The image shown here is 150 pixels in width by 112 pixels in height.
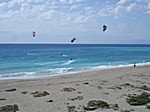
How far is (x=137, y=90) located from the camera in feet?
54.5

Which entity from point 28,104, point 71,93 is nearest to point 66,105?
point 28,104

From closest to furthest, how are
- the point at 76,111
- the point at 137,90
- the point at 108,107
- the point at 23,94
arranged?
1. the point at 76,111
2. the point at 108,107
3. the point at 23,94
4. the point at 137,90

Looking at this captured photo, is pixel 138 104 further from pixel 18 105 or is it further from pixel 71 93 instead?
pixel 18 105

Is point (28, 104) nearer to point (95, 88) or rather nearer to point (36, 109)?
point (36, 109)

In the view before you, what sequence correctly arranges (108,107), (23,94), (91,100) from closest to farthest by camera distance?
(108,107) → (91,100) → (23,94)

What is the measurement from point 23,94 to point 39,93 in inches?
42.9

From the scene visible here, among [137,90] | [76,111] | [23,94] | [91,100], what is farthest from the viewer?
[137,90]

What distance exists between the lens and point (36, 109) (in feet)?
38.5

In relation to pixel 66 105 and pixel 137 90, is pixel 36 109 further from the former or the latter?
pixel 137 90

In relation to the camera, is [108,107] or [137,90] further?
[137,90]

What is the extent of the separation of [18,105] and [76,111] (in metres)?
3.39

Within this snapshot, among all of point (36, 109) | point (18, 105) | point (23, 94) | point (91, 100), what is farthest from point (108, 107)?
point (23, 94)

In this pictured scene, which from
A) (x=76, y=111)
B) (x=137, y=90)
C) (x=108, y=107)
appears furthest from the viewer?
(x=137, y=90)

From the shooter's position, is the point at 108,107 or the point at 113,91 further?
the point at 113,91
